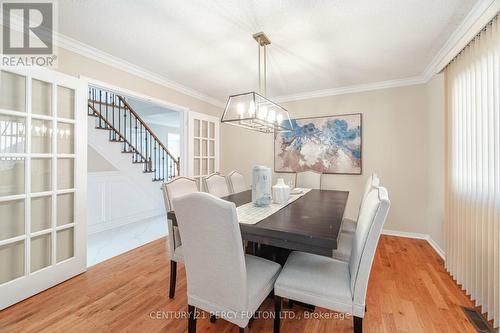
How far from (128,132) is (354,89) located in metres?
4.82

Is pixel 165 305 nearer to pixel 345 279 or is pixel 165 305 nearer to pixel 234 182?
pixel 345 279

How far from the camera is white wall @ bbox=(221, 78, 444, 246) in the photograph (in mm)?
3033

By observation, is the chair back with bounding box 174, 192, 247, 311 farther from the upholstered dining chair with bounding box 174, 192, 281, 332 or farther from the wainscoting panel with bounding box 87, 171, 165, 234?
the wainscoting panel with bounding box 87, 171, 165, 234

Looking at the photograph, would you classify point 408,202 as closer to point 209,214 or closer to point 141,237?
point 209,214

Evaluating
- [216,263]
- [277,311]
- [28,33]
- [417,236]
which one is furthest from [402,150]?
[28,33]

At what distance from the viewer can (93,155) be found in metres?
3.92

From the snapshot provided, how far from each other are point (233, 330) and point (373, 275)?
1573 mm

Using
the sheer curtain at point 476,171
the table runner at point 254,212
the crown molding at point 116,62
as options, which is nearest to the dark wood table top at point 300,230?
the table runner at point 254,212

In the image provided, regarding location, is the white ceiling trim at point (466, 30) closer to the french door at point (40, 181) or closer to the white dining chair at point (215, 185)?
the white dining chair at point (215, 185)

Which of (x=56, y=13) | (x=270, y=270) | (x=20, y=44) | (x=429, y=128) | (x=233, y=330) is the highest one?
(x=56, y=13)

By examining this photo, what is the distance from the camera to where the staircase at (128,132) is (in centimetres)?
420

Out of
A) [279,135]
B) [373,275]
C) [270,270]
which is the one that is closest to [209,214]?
[270,270]

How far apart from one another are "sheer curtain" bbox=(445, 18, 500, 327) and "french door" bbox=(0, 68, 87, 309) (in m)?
3.61

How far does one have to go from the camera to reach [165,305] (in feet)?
6.03
